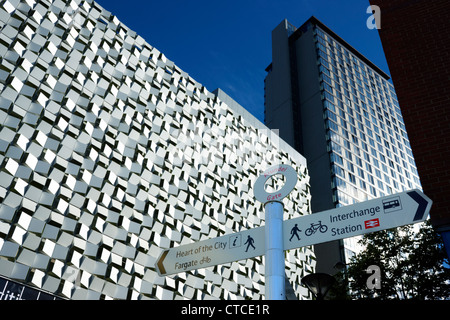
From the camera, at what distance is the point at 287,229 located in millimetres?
5691

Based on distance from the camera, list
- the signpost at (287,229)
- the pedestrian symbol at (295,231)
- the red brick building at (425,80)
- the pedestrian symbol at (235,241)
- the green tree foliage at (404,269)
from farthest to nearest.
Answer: the green tree foliage at (404,269)
the red brick building at (425,80)
the pedestrian symbol at (235,241)
the pedestrian symbol at (295,231)
the signpost at (287,229)

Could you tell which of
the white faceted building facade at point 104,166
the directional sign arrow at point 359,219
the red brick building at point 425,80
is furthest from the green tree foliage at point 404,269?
the directional sign arrow at point 359,219

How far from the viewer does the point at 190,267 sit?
20.9 ft

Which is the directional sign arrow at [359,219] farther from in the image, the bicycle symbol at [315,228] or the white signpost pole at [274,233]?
the white signpost pole at [274,233]

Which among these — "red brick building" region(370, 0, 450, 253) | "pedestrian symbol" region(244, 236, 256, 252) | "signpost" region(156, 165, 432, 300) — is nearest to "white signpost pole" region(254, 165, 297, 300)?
"signpost" region(156, 165, 432, 300)

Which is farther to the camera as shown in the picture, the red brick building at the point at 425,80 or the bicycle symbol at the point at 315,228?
the red brick building at the point at 425,80

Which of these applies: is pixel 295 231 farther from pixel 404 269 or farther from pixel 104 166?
pixel 104 166

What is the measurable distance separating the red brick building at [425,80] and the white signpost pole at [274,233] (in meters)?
2.43

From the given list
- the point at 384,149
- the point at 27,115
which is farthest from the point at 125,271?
the point at 384,149

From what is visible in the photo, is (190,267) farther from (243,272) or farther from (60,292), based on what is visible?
(243,272)

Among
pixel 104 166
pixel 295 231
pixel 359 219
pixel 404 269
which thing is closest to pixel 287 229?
pixel 295 231

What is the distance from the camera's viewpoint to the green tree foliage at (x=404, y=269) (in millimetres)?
17827

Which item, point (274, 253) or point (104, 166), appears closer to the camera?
point (274, 253)

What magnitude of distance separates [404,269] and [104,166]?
17038 mm
